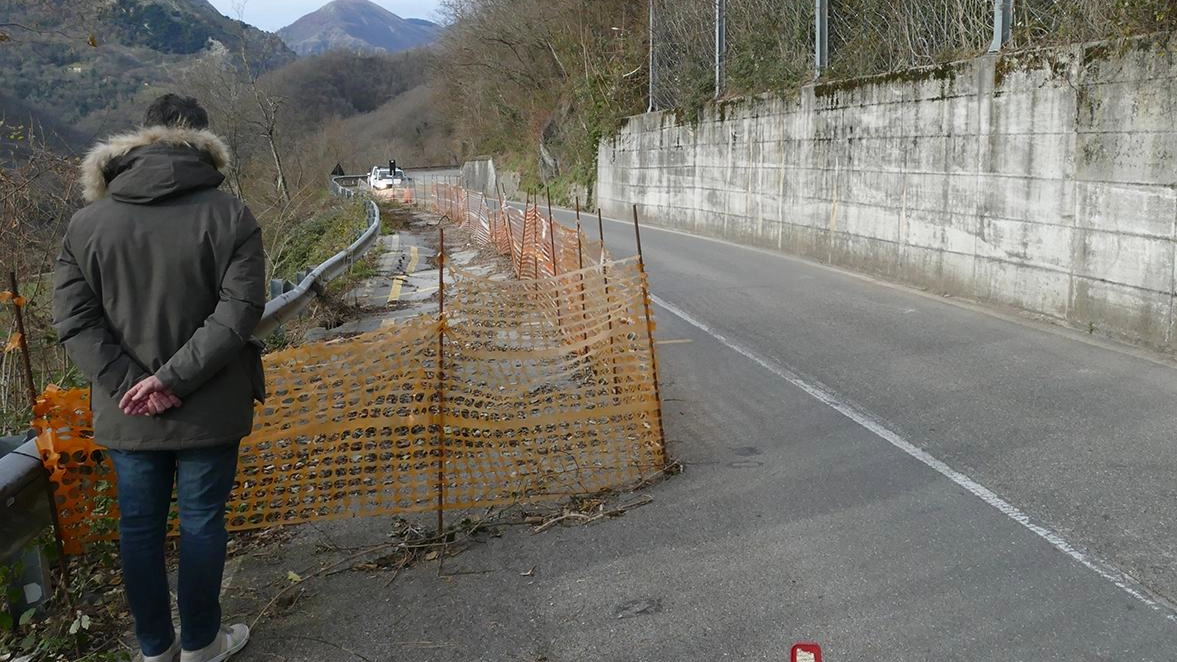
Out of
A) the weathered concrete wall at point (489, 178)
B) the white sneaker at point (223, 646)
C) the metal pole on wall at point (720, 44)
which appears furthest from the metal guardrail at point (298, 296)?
the weathered concrete wall at point (489, 178)

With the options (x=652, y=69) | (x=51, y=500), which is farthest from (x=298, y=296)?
(x=652, y=69)

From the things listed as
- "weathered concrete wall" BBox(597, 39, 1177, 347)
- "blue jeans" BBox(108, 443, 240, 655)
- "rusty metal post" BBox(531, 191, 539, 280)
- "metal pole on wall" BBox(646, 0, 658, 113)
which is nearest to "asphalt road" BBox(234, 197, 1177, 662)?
"blue jeans" BBox(108, 443, 240, 655)

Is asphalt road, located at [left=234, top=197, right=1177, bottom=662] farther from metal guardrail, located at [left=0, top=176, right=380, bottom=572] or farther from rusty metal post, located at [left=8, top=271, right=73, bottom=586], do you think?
metal guardrail, located at [left=0, top=176, right=380, bottom=572]

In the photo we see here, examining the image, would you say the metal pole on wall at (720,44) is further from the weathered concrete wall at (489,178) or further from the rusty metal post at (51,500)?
the weathered concrete wall at (489,178)

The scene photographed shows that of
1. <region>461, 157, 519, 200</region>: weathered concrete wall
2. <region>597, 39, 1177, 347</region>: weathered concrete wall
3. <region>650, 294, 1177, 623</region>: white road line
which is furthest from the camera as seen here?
<region>461, 157, 519, 200</region>: weathered concrete wall

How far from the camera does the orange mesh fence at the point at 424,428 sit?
4312 mm

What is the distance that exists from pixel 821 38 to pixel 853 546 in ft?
42.2

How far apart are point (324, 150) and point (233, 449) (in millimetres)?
50580

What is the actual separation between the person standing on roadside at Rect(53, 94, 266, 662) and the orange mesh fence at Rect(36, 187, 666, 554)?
2.88ft

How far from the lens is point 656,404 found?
18.8 feet

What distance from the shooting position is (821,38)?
15500 millimetres

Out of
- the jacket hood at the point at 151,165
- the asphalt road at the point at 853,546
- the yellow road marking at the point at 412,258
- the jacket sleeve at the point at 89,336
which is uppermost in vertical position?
the jacket hood at the point at 151,165

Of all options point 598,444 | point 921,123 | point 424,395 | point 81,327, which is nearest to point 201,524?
point 81,327

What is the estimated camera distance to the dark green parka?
10.4ft
